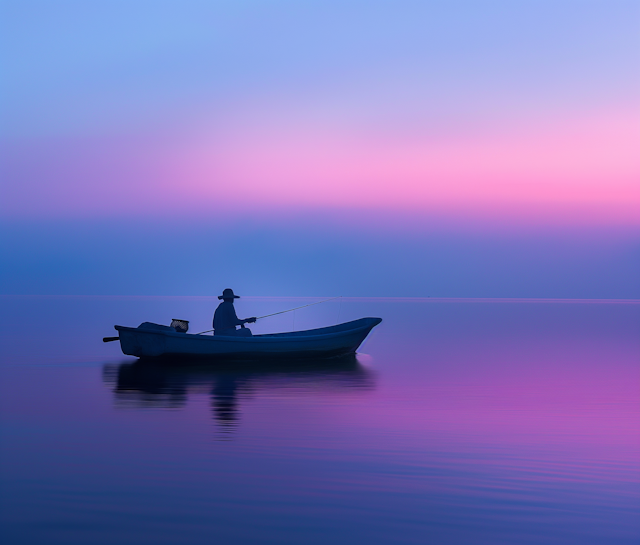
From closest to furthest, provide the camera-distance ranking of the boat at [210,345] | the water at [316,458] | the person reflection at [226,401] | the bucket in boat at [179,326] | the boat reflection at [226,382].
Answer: the water at [316,458] < the person reflection at [226,401] < the boat reflection at [226,382] < the boat at [210,345] < the bucket in boat at [179,326]

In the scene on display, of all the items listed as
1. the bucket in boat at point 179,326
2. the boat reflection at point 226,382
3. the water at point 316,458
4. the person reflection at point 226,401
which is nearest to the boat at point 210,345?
the bucket in boat at point 179,326

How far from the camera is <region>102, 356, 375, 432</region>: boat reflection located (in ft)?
55.0

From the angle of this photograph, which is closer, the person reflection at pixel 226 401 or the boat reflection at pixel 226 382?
the person reflection at pixel 226 401

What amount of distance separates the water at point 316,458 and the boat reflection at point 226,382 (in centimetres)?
9

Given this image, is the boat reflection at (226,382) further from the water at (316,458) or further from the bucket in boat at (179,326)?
the bucket in boat at (179,326)

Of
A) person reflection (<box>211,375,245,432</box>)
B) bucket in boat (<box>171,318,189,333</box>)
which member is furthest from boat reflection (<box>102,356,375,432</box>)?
bucket in boat (<box>171,318,189,333</box>)

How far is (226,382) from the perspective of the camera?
2067cm

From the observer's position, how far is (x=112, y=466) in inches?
404

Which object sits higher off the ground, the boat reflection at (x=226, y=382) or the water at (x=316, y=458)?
the boat reflection at (x=226, y=382)

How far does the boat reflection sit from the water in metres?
0.09

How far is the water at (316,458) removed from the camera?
7.71 meters

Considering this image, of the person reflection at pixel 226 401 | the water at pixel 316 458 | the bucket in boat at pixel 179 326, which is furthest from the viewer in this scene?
the bucket in boat at pixel 179 326

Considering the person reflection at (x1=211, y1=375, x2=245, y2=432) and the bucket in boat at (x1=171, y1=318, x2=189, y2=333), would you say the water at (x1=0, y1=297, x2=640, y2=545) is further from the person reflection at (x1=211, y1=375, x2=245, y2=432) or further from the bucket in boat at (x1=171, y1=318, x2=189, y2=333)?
the bucket in boat at (x1=171, y1=318, x2=189, y2=333)

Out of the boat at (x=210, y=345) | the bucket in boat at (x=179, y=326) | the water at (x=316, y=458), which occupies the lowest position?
the water at (x=316, y=458)
